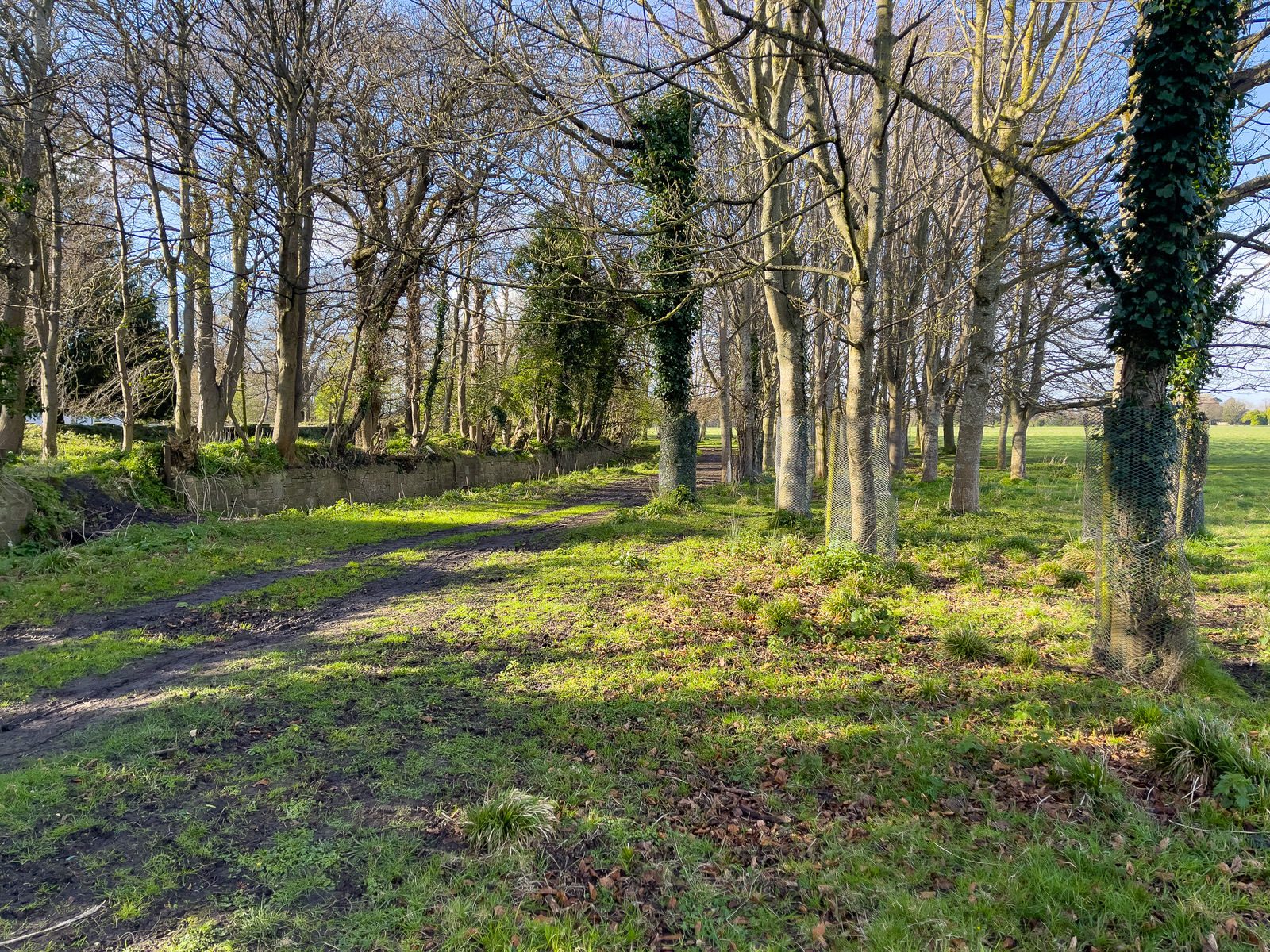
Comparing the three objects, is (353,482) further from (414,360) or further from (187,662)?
(187,662)

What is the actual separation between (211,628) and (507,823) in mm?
4784

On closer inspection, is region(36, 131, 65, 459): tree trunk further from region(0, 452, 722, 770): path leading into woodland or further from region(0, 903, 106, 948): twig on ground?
region(0, 903, 106, 948): twig on ground

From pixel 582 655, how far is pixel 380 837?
262 centimetres

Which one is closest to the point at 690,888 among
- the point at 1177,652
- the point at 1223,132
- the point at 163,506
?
the point at 1177,652

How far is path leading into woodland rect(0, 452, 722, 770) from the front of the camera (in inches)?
176

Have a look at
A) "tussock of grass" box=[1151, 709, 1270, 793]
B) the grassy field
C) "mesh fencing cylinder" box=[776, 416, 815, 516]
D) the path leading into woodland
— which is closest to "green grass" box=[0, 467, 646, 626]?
the grassy field

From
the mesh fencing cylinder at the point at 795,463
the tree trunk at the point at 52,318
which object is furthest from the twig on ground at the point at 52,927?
the tree trunk at the point at 52,318

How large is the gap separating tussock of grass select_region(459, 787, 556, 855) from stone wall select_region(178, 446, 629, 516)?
11486mm

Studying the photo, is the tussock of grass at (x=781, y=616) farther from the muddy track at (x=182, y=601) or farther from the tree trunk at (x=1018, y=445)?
the tree trunk at (x=1018, y=445)

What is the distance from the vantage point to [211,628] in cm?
651

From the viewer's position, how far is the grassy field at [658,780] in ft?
9.21

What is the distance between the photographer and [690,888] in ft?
10.1

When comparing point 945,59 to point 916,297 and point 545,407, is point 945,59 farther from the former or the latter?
point 545,407

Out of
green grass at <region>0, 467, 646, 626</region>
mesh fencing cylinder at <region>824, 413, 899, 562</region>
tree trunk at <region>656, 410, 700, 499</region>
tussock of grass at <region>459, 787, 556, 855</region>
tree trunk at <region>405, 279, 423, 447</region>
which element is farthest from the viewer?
tree trunk at <region>405, 279, 423, 447</region>
